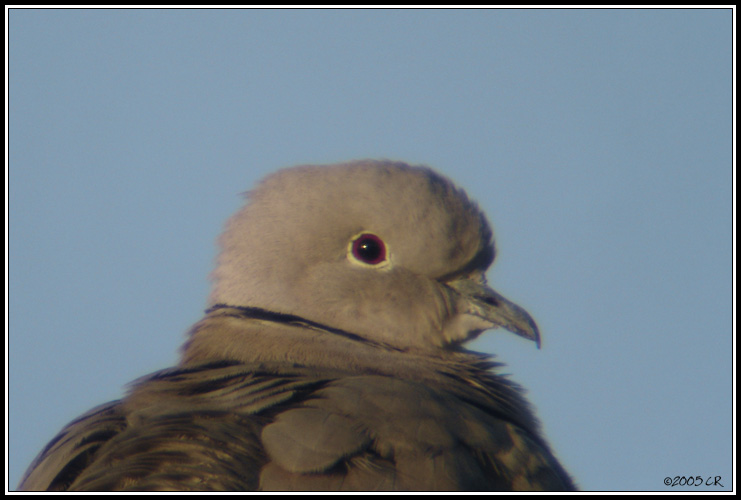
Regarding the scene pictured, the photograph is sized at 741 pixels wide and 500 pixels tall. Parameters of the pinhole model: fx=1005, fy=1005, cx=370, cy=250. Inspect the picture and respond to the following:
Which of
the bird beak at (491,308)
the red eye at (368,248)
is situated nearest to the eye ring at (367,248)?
the red eye at (368,248)

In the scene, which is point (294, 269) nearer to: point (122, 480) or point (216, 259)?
point (216, 259)

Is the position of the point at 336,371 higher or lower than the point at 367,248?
lower

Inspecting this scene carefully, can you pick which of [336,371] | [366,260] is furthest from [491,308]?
[336,371]

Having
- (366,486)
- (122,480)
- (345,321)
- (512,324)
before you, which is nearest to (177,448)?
(122,480)

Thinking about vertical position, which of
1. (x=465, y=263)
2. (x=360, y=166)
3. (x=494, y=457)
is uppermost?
(x=360, y=166)

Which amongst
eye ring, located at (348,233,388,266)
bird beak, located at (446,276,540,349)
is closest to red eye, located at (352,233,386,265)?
eye ring, located at (348,233,388,266)

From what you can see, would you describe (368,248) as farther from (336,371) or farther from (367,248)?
(336,371)

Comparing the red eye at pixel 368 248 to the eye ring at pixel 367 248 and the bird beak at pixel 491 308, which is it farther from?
the bird beak at pixel 491 308

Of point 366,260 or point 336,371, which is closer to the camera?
point 336,371
